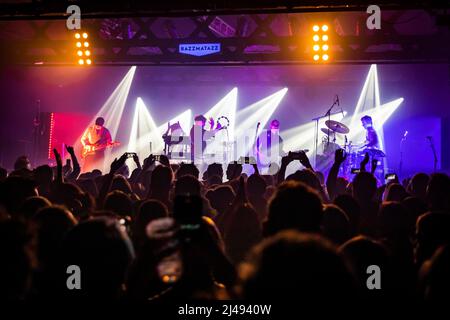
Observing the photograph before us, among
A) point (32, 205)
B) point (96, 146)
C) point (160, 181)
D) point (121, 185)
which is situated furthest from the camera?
point (96, 146)

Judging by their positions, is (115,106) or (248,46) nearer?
(248,46)

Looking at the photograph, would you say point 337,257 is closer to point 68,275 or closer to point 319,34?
point 68,275

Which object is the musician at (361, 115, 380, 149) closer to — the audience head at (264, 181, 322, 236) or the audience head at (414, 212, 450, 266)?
the audience head at (414, 212, 450, 266)

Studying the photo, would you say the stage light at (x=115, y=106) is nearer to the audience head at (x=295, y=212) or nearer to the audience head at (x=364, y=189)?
the audience head at (x=364, y=189)

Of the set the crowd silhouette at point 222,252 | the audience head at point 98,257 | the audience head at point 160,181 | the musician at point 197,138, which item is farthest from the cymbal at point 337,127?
the audience head at point 98,257

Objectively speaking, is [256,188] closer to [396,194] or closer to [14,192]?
[396,194]

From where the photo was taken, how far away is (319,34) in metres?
9.08

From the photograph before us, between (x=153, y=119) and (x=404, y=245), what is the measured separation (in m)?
15.6

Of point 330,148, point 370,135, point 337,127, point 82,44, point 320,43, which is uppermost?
point 82,44

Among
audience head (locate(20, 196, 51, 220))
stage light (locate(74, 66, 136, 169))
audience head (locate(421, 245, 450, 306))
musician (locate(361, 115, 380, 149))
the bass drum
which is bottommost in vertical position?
audience head (locate(421, 245, 450, 306))

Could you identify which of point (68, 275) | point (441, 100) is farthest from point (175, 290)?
point (441, 100)

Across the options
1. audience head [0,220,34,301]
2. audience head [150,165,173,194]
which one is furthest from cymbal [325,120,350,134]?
audience head [0,220,34,301]

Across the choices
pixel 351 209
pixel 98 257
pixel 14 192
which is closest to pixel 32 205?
pixel 14 192
